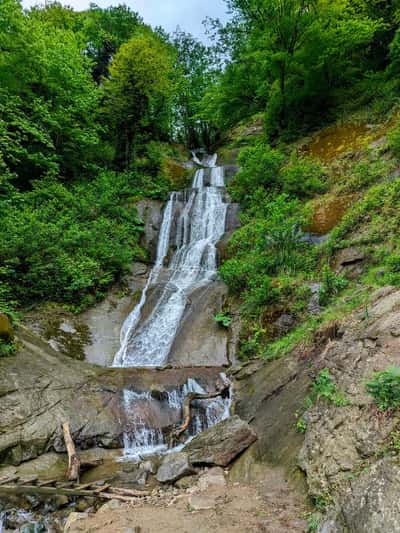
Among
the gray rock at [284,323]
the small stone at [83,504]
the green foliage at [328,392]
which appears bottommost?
the small stone at [83,504]

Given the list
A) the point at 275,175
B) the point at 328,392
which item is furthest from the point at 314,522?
the point at 275,175

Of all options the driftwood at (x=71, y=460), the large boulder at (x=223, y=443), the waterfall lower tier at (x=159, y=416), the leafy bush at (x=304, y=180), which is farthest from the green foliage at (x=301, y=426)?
the leafy bush at (x=304, y=180)

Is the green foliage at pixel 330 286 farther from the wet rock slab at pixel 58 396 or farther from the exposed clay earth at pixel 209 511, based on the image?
the exposed clay earth at pixel 209 511

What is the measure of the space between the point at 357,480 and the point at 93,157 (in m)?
17.9

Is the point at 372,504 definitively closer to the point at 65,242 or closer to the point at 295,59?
the point at 65,242

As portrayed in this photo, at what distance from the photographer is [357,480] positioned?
2553 mm

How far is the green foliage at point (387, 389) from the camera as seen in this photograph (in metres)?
2.77

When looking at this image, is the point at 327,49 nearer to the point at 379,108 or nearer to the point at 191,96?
the point at 379,108

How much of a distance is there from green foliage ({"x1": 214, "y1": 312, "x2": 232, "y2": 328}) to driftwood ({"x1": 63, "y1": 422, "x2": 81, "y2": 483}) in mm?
4934

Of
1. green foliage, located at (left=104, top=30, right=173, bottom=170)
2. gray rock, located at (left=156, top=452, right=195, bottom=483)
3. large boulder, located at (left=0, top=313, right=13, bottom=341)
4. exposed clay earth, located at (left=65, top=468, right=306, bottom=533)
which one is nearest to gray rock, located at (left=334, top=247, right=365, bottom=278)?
exposed clay earth, located at (left=65, top=468, right=306, bottom=533)

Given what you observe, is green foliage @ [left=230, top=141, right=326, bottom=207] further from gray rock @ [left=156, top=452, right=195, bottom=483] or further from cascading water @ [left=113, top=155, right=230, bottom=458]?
gray rock @ [left=156, top=452, right=195, bottom=483]

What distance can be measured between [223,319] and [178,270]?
4259 mm

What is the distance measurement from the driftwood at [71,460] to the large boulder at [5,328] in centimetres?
250

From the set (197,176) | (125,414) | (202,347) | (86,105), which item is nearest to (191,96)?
(197,176)
